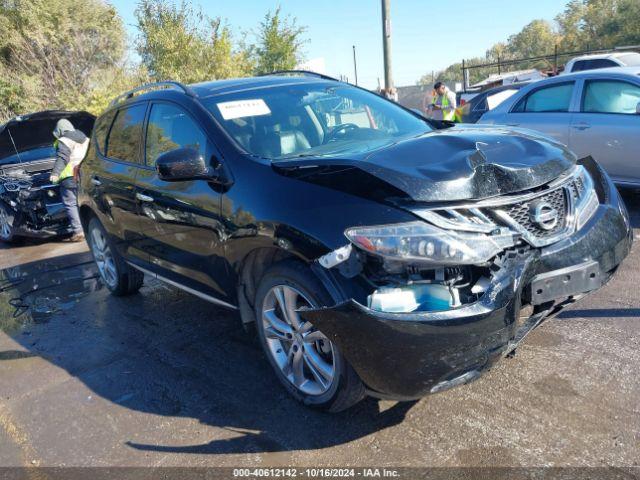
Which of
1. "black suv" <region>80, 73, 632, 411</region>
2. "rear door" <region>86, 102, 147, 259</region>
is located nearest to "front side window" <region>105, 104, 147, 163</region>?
"rear door" <region>86, 102, 147, 259</region>

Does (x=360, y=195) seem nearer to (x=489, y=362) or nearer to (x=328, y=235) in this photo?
(x=328, y=235)

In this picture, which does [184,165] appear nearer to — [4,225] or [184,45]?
[4,225]

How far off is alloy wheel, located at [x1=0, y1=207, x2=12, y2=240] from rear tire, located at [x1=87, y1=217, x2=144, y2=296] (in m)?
3.64

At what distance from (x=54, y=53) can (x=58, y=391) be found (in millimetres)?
21594

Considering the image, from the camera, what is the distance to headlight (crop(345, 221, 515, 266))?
2383 millimetres

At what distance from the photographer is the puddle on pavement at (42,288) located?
5371 millimetres

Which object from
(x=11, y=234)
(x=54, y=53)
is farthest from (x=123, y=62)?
(x=11, y=234)

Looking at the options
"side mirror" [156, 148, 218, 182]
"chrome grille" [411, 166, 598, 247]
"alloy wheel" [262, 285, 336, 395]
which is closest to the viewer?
"chrome grille" [411, 166, 598, 247]

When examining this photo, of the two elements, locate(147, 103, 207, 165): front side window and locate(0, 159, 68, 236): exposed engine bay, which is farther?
locate(0, 159, 68, 236): exposed engine bay

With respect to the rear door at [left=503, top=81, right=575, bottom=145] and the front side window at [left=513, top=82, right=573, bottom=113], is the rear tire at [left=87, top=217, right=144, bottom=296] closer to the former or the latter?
the rear door at [left=503, top=81, right=575, bottom=145]

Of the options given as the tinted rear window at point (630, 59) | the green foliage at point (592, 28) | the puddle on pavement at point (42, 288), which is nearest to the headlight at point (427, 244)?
the puddle on pavement at point (42, 288)

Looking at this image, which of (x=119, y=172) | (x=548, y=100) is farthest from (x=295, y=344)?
(x=548, y=100)

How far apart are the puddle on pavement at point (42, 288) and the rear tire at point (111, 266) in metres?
0.43

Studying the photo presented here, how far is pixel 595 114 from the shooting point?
6613mm
